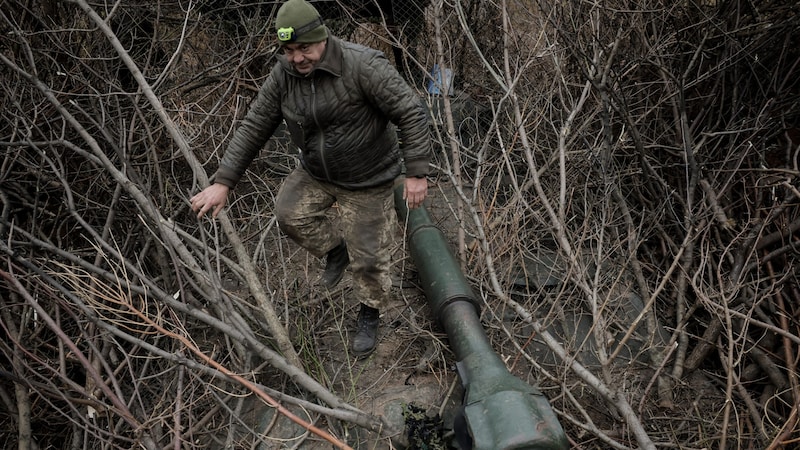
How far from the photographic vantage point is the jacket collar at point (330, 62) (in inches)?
117

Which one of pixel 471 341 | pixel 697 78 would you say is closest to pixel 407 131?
pixel 471 341

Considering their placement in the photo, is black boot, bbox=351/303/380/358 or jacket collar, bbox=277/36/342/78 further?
black boot, bbox=351/303/380/358

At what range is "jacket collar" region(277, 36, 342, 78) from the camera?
2.98 meters

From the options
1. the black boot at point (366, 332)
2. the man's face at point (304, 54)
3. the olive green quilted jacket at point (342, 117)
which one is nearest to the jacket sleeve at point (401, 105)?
the olive green quilted jacket at point (342, 117)

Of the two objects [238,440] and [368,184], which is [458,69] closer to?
[368,184]

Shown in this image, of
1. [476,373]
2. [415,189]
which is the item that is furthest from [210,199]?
[476,373]

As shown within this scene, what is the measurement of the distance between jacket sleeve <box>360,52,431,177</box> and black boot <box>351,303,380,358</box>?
3.86 ft

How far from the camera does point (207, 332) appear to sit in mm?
4312

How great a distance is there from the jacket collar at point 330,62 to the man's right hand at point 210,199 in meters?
0.75

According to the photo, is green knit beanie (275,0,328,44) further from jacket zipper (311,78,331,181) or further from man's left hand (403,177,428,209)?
man's left hand (403,177,428,209)

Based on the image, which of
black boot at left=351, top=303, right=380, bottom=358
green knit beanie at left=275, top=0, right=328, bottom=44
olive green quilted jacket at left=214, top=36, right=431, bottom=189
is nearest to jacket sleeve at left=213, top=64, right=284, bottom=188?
olive green quilted jacket at left=214, top=36, right=431, bottom=189

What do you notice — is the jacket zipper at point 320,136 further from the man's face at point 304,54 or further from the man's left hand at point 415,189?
the man's left hand at point 415,189

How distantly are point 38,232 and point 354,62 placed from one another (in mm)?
2856

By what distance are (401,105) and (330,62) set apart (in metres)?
0.42
